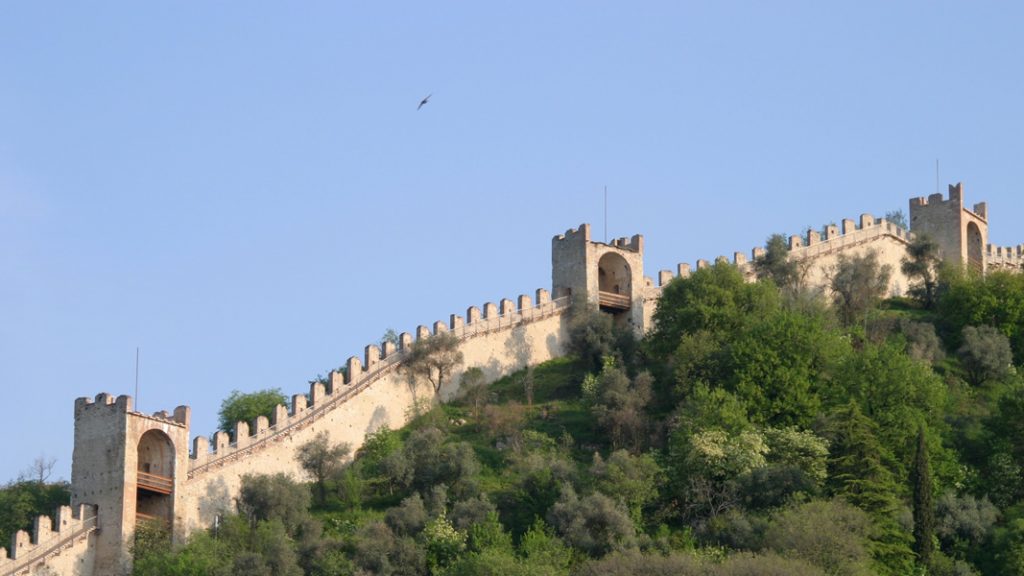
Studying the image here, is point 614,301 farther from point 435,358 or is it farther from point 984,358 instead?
point 984,358

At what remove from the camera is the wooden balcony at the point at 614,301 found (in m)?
81.1

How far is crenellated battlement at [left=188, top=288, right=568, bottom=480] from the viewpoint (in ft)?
225

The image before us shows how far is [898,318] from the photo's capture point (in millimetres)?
82438

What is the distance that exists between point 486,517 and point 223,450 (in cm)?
912

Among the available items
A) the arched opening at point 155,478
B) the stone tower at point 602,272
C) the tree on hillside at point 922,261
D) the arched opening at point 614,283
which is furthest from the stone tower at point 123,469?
the tree on hillside at point 922,261

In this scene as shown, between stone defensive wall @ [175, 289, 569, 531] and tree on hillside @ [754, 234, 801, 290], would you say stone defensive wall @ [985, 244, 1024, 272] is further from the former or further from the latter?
stone defensive wall @ [175, 289, 569, 531]

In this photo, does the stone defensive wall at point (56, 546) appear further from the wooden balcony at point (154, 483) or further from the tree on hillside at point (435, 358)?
the tree on hillside at point (435, 358)

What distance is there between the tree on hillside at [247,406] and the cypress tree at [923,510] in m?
24.0

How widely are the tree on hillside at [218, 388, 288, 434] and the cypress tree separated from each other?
24014mm

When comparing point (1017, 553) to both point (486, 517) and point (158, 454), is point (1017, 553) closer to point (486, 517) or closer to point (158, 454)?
point (486, 517)

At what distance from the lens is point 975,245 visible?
307 ft

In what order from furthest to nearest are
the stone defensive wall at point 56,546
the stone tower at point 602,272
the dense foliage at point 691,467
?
the stone tower at point 602,272 → the stone defensive wall at point 56,546 → the dense foliage at point 691,467

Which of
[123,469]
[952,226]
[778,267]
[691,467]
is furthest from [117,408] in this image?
[952,226]

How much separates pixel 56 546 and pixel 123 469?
299cm
